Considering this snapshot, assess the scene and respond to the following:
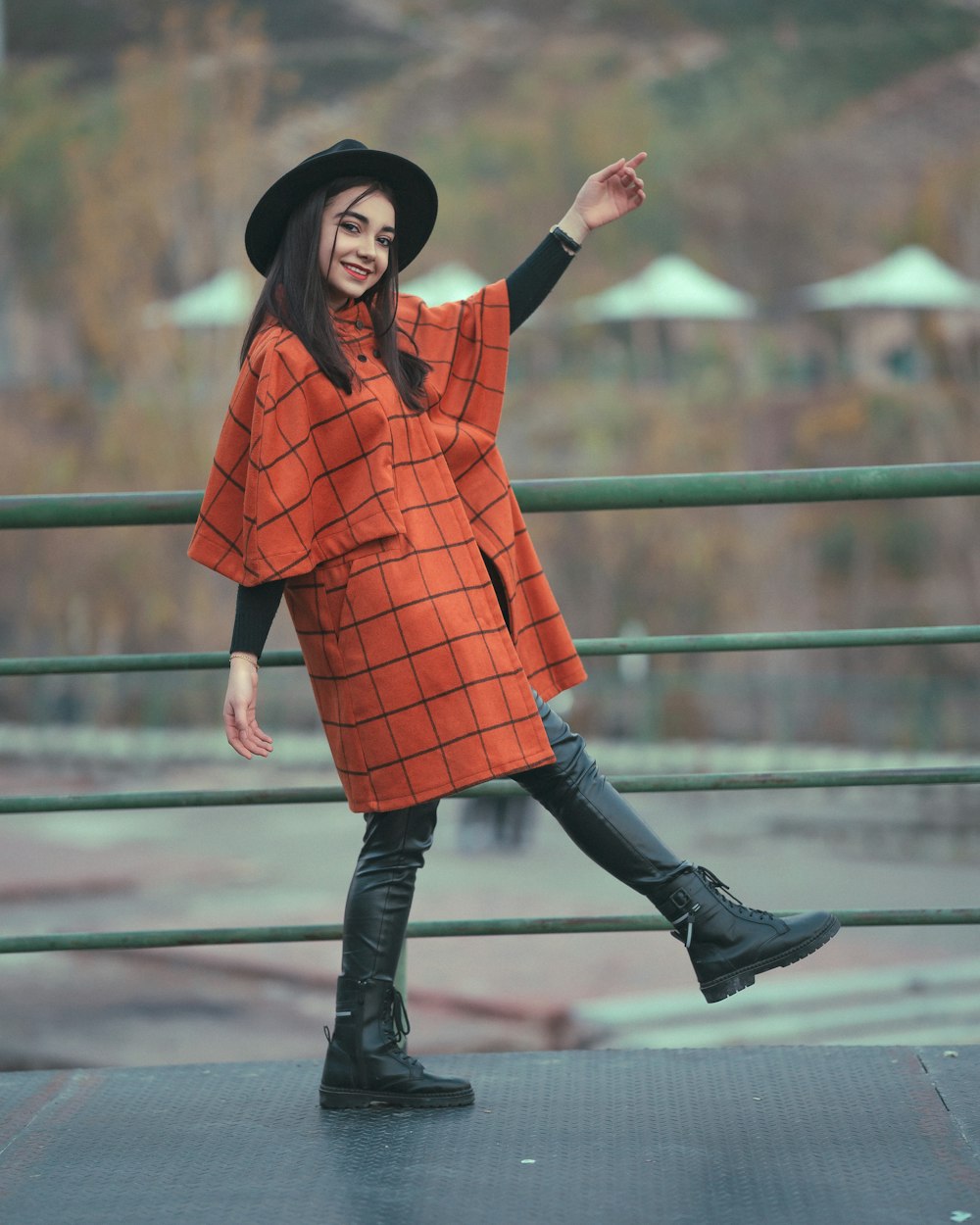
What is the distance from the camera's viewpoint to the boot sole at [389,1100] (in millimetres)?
2660

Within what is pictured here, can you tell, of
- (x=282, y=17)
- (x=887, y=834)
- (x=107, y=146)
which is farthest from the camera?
(x=282, y=17)

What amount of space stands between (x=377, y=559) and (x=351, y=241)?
19.2 inches

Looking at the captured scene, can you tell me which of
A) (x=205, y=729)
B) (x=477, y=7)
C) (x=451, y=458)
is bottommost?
(x=205, y=729)

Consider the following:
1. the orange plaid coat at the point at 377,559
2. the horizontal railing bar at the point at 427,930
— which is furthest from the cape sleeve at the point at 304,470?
the horizontal railing bar at the point at 427,930

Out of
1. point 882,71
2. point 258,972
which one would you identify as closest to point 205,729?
point 258,972

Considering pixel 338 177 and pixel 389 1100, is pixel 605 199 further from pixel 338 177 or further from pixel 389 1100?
pixel 389 1100

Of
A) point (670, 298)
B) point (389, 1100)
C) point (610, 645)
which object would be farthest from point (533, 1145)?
point (670, 298)

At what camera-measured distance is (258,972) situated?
13.8 m

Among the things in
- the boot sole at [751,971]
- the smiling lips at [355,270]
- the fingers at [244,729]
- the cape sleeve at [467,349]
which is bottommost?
the boot sole at [751,971]

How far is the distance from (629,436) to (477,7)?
75.4ft

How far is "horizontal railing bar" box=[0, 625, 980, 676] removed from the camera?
282 cm

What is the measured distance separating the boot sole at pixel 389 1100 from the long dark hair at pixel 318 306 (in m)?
1.08

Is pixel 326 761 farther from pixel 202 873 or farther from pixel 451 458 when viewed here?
pixel 451 458

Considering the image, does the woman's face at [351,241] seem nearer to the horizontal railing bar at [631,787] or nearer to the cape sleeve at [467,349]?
the cape sleeve at [467,349]
